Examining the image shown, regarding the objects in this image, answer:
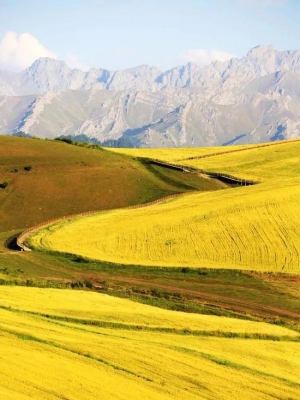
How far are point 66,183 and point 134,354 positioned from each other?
264 ft

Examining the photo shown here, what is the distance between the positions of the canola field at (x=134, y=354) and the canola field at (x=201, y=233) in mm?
20452

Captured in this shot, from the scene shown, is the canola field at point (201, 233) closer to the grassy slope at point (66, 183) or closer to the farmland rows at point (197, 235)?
the farmland rows at point (197, 235)

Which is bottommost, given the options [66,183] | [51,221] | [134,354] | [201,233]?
[134,354]

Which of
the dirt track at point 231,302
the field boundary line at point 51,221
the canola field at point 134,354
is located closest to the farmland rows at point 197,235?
the field boundary line at point 51,221

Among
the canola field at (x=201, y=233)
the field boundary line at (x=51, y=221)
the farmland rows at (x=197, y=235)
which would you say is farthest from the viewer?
the field boundary line at (x=51, y=221)

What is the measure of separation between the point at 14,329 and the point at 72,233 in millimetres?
44913

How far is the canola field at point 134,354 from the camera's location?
2755 centimetres

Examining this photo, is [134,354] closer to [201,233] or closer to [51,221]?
[201,233]

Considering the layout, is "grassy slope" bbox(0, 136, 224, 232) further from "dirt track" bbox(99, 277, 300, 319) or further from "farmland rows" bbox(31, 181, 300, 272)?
"dirt track" bbox(99, 277, 300, 319)

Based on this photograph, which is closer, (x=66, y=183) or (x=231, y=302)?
(x=231, y=302)

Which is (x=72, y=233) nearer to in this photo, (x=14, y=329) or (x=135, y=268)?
(x=135, y=268)

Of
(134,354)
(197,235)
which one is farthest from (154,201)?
(134,354)

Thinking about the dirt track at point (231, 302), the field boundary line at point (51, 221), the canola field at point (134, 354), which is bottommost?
the canola field at point (134, 354)

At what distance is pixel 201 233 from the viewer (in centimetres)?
7456
